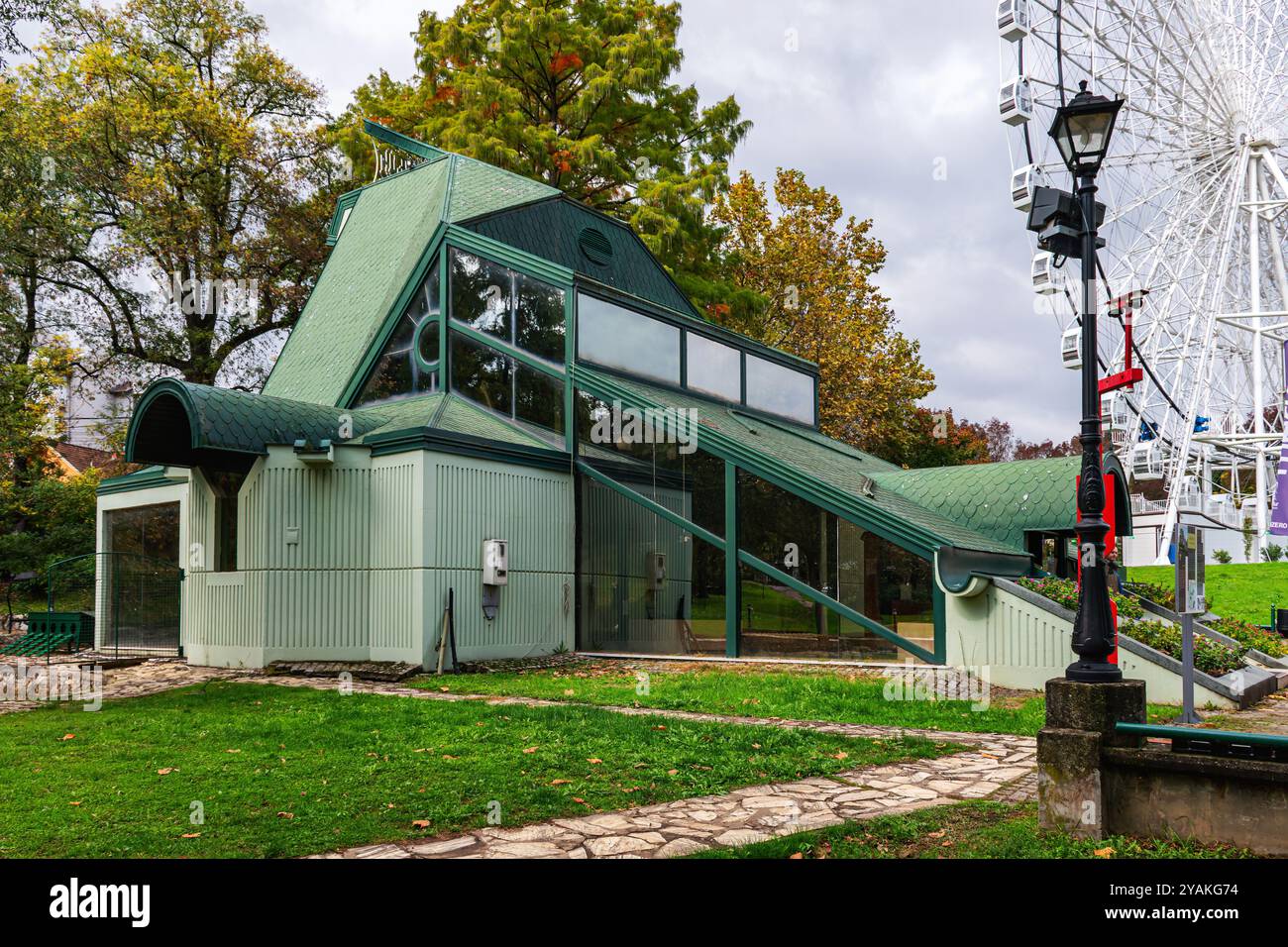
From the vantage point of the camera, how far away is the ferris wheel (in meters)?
30.2

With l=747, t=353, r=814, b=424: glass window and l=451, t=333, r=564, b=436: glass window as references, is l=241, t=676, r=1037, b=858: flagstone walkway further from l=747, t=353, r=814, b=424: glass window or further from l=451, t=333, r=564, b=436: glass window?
l=747, t=353, r=814, b=424: glass window

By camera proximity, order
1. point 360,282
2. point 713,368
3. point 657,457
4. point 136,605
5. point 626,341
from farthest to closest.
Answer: point 713,368
point 360,282
point 626,341
point 136,605
point 657,457

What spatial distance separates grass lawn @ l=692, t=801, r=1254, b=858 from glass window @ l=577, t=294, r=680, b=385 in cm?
1320

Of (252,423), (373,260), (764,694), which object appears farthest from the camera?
(373,260)

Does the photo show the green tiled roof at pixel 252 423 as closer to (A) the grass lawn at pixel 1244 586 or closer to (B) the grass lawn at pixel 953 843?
(B) the grass lawn at pixel 953 843

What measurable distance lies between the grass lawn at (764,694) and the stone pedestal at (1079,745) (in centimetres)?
391

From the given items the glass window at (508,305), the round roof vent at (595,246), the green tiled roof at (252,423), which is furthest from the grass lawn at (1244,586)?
the green tiled roof at (252,423)

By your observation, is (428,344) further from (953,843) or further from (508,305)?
(953,843)

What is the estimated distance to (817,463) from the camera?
1791cm

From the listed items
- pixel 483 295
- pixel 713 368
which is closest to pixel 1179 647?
pixel 713 368

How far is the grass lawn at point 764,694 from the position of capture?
1048 centimetres

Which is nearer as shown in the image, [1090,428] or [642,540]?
[1090,428]

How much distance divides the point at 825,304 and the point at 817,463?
17.1 metres
